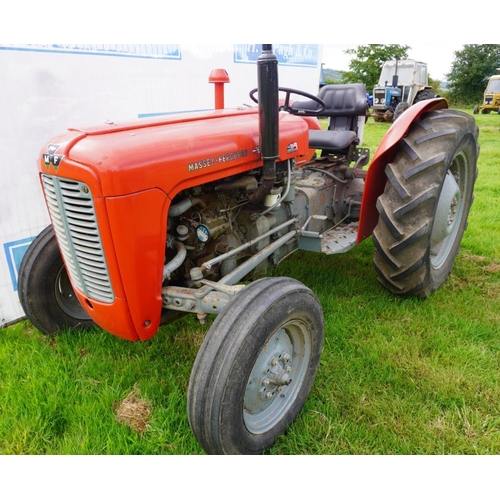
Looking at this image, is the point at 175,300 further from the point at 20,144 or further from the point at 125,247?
the point at 20,144

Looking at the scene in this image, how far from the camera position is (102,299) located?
1.98 meters

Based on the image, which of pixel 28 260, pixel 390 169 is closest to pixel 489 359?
pixel 390 169

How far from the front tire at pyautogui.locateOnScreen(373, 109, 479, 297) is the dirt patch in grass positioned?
1703 millimetres

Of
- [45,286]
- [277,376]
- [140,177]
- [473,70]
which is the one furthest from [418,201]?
[473,70]

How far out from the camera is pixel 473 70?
3106cm

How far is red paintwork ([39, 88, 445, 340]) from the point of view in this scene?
1.72m

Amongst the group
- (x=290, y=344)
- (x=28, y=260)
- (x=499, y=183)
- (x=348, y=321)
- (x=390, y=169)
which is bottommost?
(x=499, y=183)

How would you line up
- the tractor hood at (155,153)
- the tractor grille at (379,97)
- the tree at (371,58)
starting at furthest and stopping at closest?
the tree at (371,58) → the tractor grille at (379,97) → the tractor hood at (155,153)

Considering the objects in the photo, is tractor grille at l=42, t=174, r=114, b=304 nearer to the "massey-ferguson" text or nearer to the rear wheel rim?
the "massey-ferguson" text

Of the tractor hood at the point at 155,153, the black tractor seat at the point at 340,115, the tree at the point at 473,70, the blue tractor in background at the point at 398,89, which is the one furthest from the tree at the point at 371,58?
the tractor hood at the point at 155,153

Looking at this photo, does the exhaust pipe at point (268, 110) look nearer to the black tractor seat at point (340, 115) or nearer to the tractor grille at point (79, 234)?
the tractor grille at point (79, 234)

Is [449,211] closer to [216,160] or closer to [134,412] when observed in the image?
[216,160]

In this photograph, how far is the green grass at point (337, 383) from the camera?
6.70ft

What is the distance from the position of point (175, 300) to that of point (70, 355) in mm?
962
